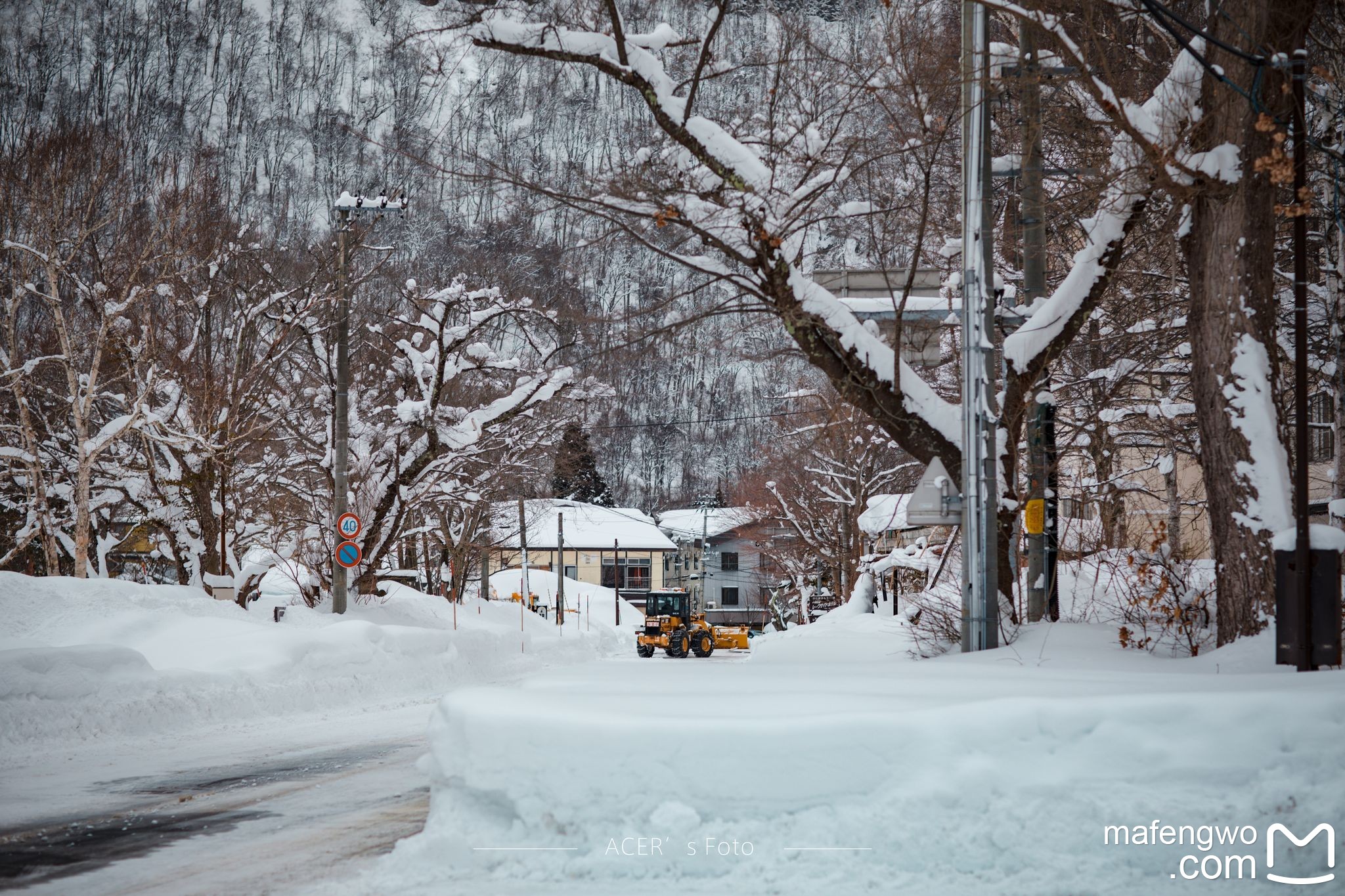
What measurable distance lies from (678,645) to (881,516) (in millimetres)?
11412

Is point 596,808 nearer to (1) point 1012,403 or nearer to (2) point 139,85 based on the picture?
(1) point 1012,403

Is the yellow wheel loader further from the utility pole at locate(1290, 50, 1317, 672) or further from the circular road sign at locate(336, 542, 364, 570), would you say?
the utility pole at locate(1290, 50, 1317, 672)

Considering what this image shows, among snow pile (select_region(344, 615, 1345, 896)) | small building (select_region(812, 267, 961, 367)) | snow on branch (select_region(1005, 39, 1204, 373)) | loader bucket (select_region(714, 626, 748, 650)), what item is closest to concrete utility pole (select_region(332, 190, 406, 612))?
small building (select_region(812, 267, 961, 367))

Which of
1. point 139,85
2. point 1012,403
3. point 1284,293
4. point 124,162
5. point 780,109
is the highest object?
point 139,85

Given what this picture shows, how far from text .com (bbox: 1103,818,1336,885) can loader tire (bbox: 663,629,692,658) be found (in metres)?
35.0

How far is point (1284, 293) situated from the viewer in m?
17.3

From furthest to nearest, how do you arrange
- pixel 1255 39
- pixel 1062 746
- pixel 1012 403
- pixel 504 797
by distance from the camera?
pixel 1012 403 < pixel 1255 39 < pixel 504 797 < pixel 1062 746

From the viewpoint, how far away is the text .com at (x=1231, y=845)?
548 cm

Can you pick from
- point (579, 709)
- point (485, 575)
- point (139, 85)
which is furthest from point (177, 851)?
point (139, 85)

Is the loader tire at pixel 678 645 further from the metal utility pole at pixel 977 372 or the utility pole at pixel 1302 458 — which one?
the utility pole at pixel 1302 458

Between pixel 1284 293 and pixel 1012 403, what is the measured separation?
25.6ft

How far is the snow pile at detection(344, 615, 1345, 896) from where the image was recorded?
5551 mm

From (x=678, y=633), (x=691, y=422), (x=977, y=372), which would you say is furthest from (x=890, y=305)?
(x=691, y=422)

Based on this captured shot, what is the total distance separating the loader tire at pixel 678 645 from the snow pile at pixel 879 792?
3412 cm
